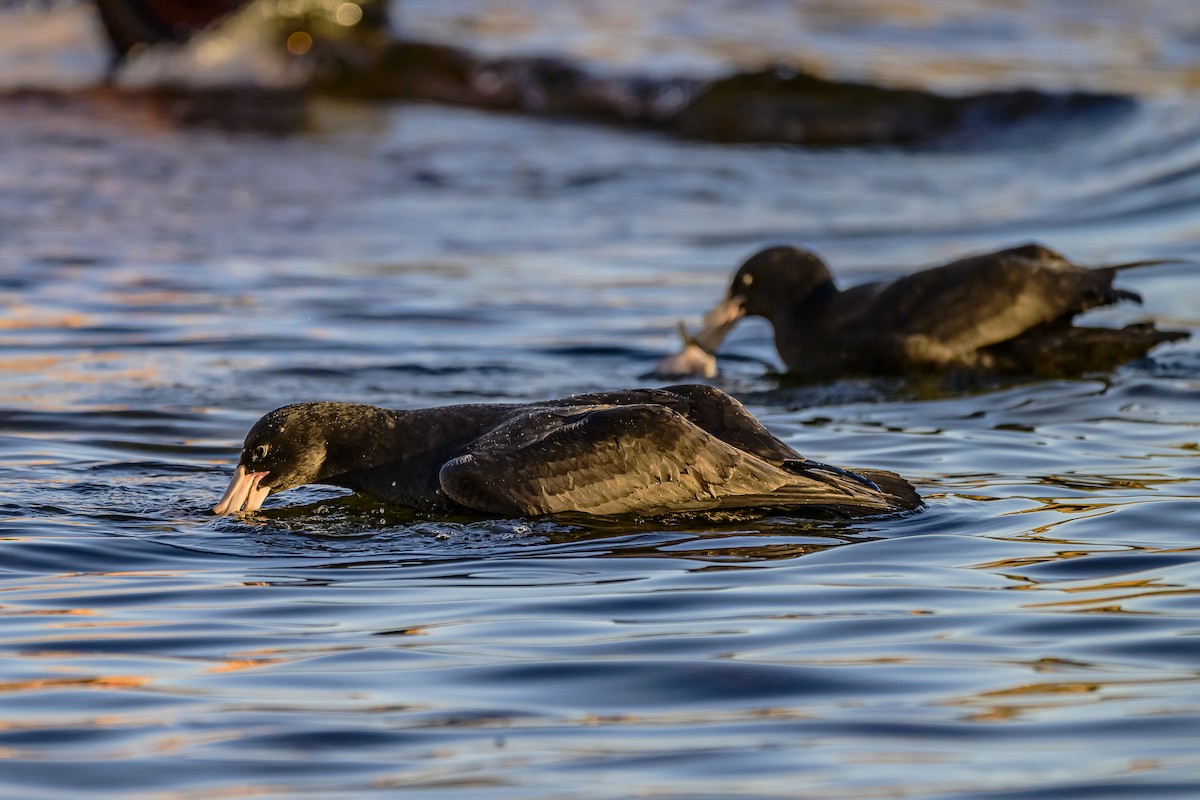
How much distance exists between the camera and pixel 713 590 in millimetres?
6223

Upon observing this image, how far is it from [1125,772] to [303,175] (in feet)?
54.5

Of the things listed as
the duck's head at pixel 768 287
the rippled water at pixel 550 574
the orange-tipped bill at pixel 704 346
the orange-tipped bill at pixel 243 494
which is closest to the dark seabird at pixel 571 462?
the orange-tipped bill at pixel 243 494

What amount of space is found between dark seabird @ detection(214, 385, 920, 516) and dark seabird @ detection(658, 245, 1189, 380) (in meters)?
3.11

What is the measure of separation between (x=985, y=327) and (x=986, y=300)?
0.15 m

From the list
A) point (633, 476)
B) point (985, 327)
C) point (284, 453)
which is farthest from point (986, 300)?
point (284, 453)

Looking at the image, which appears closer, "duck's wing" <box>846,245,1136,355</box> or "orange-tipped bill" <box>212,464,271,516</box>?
"orange-tipped bill" <box>212,464,271,516</box>

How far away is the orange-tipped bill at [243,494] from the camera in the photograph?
752 centimetres

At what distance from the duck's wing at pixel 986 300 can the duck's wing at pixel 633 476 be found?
3364 millimetres

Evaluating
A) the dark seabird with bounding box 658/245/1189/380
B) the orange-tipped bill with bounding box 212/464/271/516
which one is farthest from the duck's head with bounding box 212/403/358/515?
the dark seabird with bounding box 658/245/1189/380

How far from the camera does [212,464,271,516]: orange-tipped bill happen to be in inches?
296

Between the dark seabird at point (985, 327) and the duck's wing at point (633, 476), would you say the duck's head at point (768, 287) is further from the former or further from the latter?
the duck's wing at point (633, 476)

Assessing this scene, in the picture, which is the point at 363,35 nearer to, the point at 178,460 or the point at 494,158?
the point at 494,158

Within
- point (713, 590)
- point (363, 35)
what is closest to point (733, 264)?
point (713, 590)

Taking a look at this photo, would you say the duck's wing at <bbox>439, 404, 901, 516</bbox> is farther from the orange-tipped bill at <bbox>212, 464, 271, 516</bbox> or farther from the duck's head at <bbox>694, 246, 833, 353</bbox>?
the duck's head at <bbox>694, 246, 833, 353</bbox>
